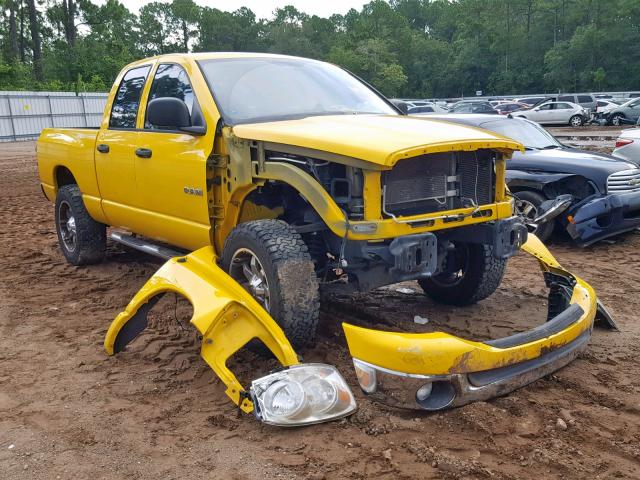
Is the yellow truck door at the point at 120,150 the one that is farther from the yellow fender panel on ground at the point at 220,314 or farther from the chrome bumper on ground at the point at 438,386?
the chrome bumper on ground at the point at 438,386

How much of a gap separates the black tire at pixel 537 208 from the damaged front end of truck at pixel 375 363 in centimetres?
383

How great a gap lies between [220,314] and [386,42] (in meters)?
92.5

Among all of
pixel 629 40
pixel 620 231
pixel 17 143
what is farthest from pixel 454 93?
pixel 620 231

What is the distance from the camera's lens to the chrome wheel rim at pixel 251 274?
165 inches

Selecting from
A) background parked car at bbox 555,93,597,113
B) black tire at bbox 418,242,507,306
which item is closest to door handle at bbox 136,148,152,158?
black tire at bbox 418,242,507,306

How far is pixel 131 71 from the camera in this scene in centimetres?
609

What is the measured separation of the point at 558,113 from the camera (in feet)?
109

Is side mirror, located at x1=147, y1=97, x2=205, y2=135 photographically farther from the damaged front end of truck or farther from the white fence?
the white fence

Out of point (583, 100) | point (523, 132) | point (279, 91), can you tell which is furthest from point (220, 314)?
point (583, 100)

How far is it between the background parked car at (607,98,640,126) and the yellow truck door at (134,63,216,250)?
2912cm

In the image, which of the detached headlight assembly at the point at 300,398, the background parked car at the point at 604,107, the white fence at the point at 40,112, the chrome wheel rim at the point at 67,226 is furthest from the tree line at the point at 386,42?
the detached headlight assembly at the point at 300,398

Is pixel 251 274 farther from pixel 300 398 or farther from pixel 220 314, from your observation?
pixel 300 398

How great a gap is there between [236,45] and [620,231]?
320 feet

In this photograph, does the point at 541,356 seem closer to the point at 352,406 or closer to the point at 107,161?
the point at 352,406
